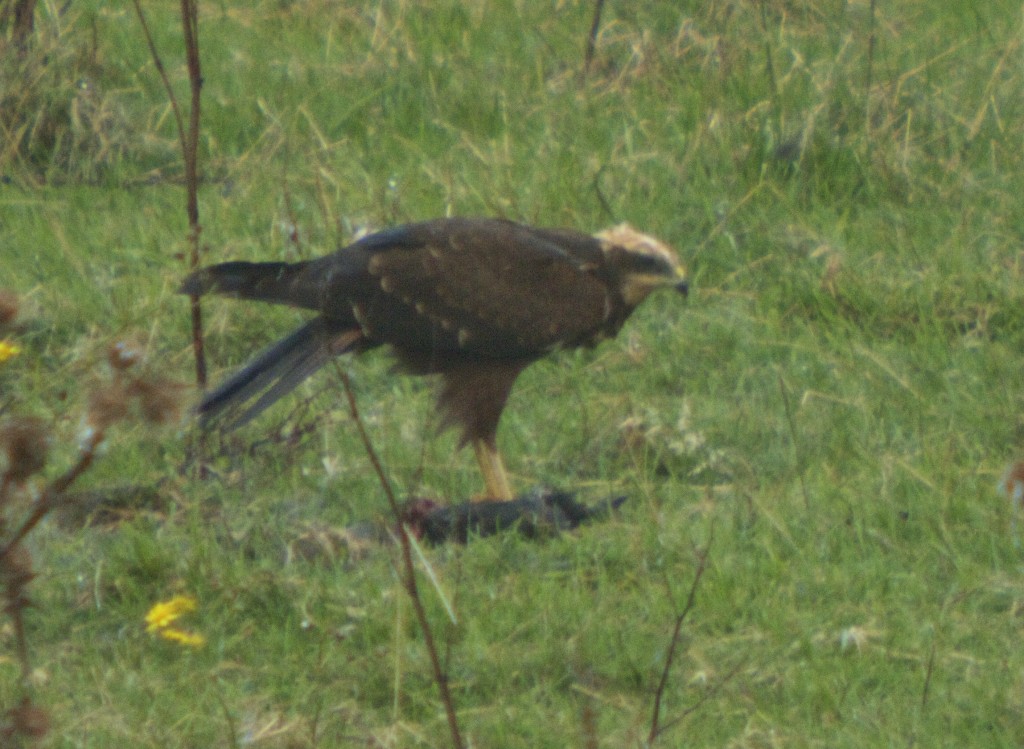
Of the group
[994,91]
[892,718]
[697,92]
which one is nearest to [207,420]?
[892,718]

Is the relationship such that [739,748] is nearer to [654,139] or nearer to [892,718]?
[892,718]

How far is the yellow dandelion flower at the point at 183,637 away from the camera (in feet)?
12.8

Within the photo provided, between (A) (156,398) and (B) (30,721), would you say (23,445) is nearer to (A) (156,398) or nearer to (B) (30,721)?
(A) (156,398)

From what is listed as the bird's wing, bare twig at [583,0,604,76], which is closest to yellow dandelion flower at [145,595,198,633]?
the bird's wing

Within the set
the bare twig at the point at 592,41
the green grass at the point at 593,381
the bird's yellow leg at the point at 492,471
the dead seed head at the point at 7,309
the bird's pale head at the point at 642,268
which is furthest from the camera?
the bare twig at the point at 592,41

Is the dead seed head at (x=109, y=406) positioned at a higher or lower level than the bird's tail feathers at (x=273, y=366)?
higher

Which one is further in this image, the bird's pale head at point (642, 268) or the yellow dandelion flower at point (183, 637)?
the bird's pale head at point (642, 268)

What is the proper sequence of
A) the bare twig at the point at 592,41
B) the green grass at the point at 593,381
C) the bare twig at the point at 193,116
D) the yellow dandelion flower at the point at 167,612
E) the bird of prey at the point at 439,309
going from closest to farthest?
the green grass at the point at 593,381 → the yellow dandelion flower at the point at 167,612 → the bare twig at the point at 193,116 → the bird of prey at the point at 439,309 → the bare twig at the point at 592,41

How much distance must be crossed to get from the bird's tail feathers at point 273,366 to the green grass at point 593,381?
0.38ft

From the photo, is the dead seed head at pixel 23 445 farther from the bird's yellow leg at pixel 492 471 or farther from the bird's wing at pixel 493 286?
the bird's wing at pixel 493 286

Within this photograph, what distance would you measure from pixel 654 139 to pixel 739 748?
3.87 m

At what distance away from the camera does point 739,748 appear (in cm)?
347

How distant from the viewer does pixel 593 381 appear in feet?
18.2

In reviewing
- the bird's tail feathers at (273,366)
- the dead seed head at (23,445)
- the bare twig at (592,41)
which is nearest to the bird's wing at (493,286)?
the bird's tail feathers at (273,366)
